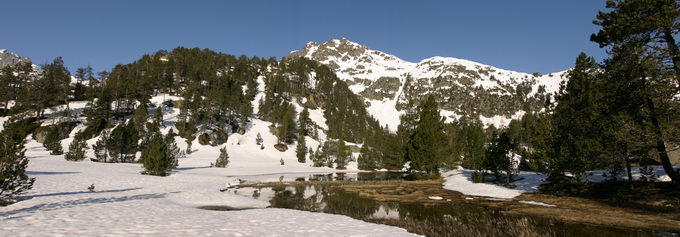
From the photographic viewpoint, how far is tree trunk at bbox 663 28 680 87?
49.7ft

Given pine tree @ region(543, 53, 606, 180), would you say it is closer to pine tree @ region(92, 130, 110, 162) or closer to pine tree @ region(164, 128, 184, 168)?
pine tree @ region(164, 128, 184, 168)

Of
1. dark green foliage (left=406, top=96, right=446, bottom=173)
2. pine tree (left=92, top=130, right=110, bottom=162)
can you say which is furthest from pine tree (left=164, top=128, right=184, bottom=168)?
dark green foliage (left=406, top=96, right=446, bottom=173)

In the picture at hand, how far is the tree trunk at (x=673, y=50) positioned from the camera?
49.7 feet

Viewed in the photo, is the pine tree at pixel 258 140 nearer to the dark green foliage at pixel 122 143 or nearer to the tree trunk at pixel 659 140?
the dark green foliage at pixel 122 143

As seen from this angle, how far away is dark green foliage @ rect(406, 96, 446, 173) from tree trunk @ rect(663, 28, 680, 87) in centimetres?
2440

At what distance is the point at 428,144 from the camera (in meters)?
40.5

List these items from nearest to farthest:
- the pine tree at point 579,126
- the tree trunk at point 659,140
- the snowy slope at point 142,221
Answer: the snowy slope at point 142,221, the tree trunk at point 659,140, the pine tree at point 579,126

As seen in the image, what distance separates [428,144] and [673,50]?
26.2 meters

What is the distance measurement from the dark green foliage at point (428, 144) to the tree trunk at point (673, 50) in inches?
960

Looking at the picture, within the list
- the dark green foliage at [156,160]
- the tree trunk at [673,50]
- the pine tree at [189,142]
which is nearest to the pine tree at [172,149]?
the pine tree at [189,142]

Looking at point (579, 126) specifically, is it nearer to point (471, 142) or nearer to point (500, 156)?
point (500, 156)

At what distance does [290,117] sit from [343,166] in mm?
27972

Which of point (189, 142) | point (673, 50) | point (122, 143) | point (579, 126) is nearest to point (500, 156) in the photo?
point (579, 126)

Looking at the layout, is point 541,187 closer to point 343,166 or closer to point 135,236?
point 135,236
